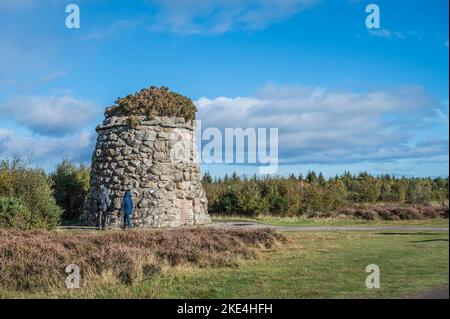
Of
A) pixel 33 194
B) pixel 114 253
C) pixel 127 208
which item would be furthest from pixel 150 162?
pixel 114 253

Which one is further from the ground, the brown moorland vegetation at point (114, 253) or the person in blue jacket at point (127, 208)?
the person in blue jacket at point (127, 208)

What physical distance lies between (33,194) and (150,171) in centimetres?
540

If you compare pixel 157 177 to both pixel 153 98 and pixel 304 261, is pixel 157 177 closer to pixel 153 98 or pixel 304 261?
pixel 153 98

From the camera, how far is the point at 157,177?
74.0 feet

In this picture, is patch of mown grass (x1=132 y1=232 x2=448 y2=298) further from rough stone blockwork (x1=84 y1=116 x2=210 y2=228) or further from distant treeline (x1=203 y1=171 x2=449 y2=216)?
distant treeline (x1=203 y1=171 x2=449 y2=216)

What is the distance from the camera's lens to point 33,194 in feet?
62.4

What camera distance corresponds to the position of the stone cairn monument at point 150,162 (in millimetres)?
22312

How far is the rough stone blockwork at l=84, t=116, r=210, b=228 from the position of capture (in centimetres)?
2228

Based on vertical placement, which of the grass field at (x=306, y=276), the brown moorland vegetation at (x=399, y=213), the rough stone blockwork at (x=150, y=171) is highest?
the rough stone blockwork at (x=150, y=171)

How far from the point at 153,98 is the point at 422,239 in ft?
47.2

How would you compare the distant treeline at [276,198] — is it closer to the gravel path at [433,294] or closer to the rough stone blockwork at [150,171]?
the rough stone blockwork at [150,171]

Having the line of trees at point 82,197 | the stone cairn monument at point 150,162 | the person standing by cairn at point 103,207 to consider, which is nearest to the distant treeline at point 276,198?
the line of trees at point 82,197

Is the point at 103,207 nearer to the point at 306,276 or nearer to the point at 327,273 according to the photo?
the point at 306,276
